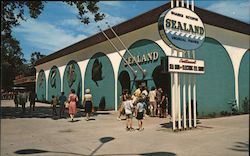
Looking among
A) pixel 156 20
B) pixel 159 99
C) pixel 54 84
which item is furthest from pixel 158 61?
pixel 54 84

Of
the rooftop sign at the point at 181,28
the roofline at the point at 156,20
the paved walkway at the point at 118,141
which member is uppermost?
the roofline at the point at 156,20

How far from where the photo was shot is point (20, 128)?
10711mm

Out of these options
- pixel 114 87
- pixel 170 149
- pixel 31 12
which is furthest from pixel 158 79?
pixel 31 12

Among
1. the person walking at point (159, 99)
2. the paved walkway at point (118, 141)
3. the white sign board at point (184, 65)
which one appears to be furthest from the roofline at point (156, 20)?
the paved walkway at point (118, 141)

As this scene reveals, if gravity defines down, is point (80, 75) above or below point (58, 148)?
above

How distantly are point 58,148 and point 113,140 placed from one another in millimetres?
1652

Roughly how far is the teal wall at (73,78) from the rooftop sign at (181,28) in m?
13.6

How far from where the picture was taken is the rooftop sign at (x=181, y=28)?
9.54 meters

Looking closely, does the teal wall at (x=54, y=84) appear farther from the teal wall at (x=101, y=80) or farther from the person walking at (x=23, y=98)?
the person walking at (x=23, y=98)

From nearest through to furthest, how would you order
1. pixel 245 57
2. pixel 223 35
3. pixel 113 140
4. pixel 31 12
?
pixel 31 12 < pixel 113 140 < pixel 223 35 < pixel 245 57

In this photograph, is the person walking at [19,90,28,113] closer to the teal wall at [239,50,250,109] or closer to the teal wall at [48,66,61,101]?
the teal wall at [48,66,61,101]

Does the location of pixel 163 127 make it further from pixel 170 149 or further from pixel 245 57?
pixel 245 57

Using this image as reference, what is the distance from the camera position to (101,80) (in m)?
20.4

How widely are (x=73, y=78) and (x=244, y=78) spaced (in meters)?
12.3
